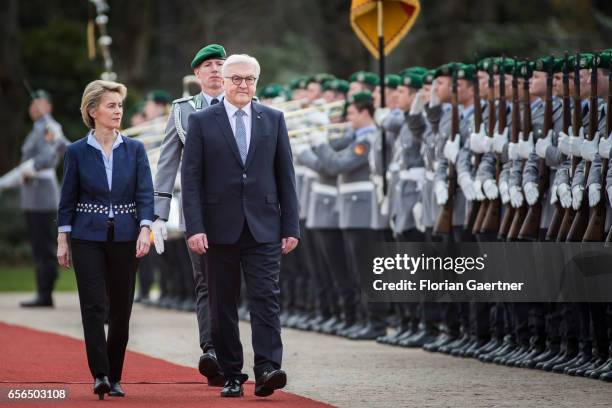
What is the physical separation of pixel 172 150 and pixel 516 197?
2482 mm

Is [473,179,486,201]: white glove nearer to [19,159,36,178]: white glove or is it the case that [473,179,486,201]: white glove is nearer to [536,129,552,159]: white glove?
[536,129,552,159]: white glove

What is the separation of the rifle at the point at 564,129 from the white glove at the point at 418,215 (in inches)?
92.5

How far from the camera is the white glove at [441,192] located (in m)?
12.3

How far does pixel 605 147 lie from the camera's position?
999 centimetres

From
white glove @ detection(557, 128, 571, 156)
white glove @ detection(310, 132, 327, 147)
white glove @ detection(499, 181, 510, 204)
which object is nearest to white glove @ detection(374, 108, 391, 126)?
white glove @ detection(310, 132, 327, 147)

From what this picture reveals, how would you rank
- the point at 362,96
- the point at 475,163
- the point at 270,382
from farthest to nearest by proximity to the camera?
the point at 362,96, the point at 475,163, the point at 270,382

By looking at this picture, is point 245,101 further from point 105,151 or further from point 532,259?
point 532,259

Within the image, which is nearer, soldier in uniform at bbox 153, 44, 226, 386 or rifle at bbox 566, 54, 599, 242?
soldier in uniform at bbox 153, 44, 226, 386

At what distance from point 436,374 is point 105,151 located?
284 centimetres

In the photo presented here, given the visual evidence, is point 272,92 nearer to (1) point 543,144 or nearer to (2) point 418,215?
(2) point 418,215

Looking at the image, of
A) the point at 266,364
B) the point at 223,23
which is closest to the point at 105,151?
the point at 266,364

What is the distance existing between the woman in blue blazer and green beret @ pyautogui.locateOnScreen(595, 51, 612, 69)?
299cm

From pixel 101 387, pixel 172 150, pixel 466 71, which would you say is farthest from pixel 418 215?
pixel 101 387

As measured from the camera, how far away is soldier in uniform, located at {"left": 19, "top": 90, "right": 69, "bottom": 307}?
18.4m
